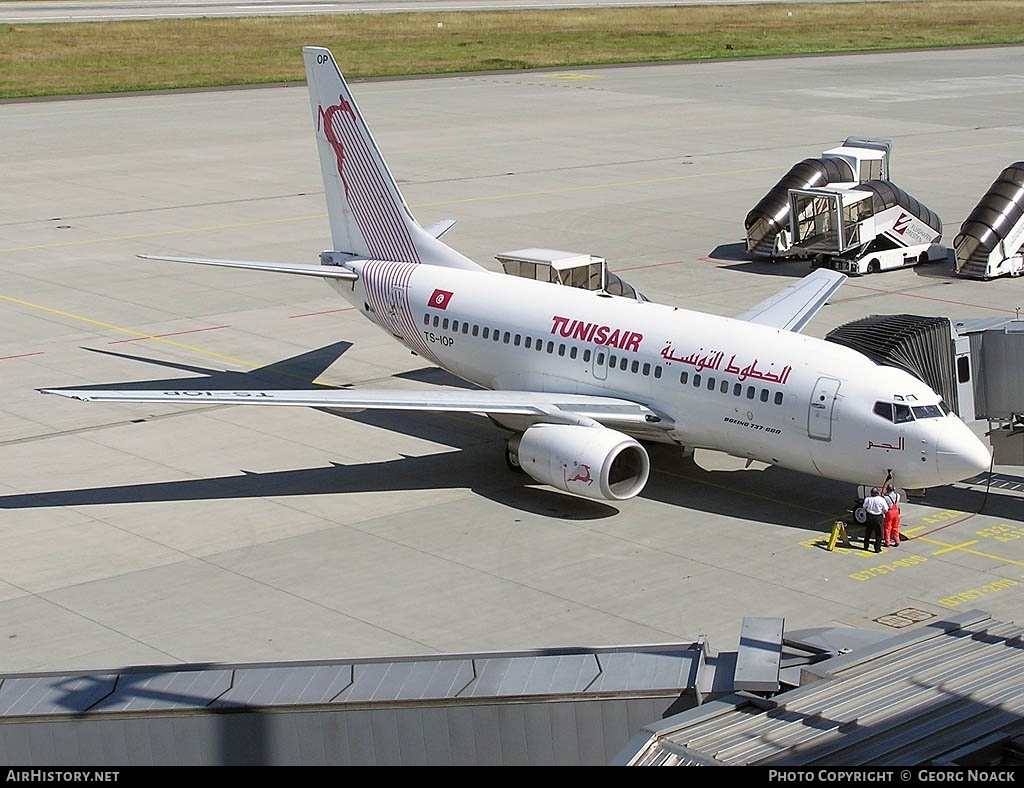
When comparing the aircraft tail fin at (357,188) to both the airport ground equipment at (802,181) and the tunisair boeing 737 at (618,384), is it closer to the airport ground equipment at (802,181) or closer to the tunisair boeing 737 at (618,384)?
the tunisair boeing 737 at (618,384)

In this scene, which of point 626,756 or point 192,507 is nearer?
point 626,756

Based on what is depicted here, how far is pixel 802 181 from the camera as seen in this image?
57.4 m

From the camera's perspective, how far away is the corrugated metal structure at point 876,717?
469 inches

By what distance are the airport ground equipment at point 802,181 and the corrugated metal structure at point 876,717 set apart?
41910 mm

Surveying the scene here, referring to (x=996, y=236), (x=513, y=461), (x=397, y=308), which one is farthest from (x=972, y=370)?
(x=996, y=236)

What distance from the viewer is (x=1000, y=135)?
8469 centimetres

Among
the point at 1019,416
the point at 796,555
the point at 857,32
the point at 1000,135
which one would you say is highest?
the point at 857,32

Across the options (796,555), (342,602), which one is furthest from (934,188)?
(342,602)

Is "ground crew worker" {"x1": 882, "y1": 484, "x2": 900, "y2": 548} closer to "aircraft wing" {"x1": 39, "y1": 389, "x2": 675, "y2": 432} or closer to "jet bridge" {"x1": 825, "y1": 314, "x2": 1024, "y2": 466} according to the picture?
"jet bridge" {"x1": 825, "y1": 314, "x2": 1024, "y2": 466}

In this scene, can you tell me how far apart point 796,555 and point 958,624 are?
14043 millimetres

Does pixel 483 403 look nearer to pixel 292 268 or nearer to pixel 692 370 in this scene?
pixel 692 370

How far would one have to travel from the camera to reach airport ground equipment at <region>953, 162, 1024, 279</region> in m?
52.4

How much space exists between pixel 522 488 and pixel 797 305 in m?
10.2
